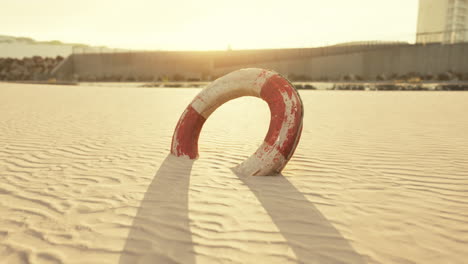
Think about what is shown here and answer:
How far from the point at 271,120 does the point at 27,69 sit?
150 feet

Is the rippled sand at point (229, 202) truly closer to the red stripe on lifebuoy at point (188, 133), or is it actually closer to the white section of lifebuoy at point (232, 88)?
the red stripe on lifebuoy at point (188, 133)

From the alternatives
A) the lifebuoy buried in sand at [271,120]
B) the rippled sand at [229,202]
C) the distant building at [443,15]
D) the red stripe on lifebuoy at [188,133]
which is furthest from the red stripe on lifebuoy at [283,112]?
the distant building at [443,15]

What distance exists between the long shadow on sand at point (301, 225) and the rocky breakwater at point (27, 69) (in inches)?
1526

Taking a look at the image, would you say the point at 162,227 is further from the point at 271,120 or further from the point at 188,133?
the point at 188,133

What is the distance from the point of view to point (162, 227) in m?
2.69

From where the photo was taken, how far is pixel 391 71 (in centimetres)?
3086

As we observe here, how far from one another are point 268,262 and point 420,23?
67483mm

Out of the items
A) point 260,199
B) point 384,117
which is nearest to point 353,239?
point 260,199

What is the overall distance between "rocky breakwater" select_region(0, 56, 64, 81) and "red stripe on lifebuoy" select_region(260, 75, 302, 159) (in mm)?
38170

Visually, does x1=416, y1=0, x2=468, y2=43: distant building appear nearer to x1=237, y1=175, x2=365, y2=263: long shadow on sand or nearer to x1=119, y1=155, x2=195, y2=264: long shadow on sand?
x1=237, y1=175, x2=365, y2=263: long shadow on sand

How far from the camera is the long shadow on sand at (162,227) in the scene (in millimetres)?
2307

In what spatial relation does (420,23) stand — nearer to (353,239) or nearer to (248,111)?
(248,111)

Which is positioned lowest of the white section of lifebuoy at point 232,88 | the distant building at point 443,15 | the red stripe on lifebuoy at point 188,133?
the red stripe on lifebuoy at point 188,133

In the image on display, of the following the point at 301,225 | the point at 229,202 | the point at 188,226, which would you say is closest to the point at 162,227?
the point at 188,226
